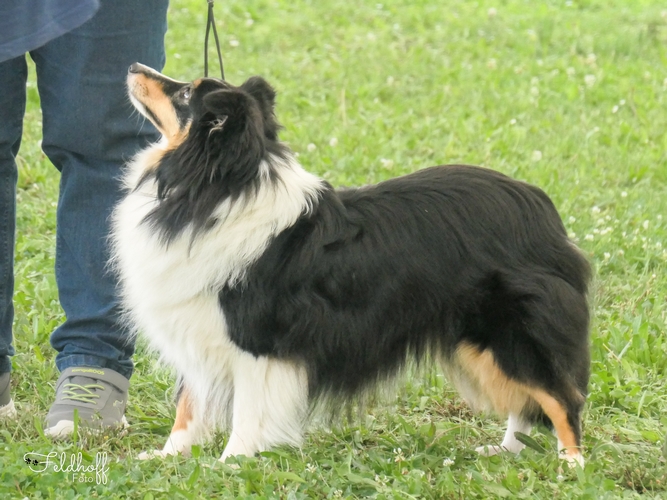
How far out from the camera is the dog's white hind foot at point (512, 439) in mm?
→ 3215

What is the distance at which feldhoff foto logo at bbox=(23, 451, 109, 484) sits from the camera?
276 cm

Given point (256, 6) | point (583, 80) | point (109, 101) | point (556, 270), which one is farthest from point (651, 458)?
point (256, 6)

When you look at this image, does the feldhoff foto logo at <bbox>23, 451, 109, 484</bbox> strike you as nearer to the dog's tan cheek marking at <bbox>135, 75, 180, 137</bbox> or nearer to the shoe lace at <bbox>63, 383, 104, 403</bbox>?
the shoe lace at <bbox>63, 383, 104, 403</bbox>

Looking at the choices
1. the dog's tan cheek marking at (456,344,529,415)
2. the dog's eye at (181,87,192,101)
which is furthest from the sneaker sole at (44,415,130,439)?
the dog's tan cheek marking at (456,344,529,415)

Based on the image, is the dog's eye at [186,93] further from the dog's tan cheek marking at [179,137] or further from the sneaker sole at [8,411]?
the sneaker sole at [8,411]

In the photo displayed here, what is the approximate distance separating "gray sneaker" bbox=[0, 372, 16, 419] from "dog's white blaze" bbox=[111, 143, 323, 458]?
680mm

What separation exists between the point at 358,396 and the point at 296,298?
20.4 inches

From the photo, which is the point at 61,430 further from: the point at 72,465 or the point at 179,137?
the point at 179,137

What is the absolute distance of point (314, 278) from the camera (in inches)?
115

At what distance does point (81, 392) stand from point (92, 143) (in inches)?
35.4

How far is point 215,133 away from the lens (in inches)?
111

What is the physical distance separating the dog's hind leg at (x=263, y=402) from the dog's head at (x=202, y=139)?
50 cm

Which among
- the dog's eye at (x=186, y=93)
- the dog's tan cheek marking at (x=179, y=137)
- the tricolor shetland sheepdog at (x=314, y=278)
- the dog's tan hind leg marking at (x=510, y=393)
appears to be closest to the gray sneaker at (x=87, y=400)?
the tricolor shetland sheepdog at (x=314, y=278)

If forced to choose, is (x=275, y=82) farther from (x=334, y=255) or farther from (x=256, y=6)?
(x=334, y=255)
